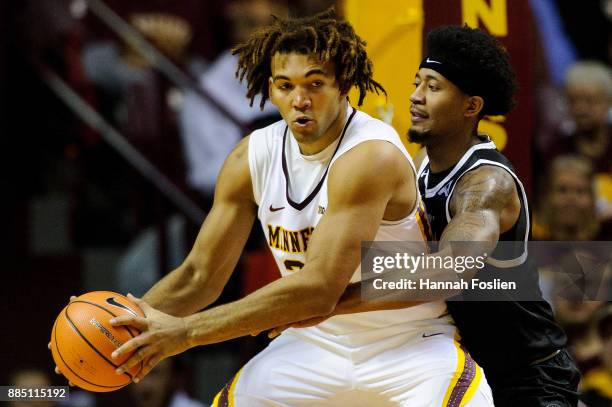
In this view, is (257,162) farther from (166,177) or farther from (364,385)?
(166,177)

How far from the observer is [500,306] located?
15.0ft

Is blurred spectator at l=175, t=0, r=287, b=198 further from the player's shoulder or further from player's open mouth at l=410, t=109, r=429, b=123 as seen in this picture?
the player's shoulder

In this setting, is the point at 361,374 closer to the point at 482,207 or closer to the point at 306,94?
the point at 482,207

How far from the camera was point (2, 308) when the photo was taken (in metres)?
7.63

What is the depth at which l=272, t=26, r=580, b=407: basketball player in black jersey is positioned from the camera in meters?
4.54

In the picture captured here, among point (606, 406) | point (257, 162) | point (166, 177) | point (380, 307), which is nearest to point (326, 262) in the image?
point (380, 307)

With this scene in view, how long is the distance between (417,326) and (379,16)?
1514mm

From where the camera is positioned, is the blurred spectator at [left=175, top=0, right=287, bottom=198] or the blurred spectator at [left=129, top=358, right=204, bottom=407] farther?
the blurred spectator at [left=175, top=0, right=287, bottom=198]

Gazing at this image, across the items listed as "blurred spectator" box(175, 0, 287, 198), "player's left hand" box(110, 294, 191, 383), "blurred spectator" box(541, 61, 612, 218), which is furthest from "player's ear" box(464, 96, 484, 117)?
"blurred spectator" box(541, 61, 612, 218)

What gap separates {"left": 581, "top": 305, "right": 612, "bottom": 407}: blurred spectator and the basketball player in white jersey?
203 cm

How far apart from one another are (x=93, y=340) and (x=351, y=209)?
3.35ft

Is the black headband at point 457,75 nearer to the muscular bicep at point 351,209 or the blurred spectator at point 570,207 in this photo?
the muscular bicep at point 351,209

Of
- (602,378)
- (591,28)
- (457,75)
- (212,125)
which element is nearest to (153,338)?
(457,75)

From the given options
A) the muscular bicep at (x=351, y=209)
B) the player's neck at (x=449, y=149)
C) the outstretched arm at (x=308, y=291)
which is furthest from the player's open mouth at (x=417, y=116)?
the outstretched arm at (x=308, y=291)
